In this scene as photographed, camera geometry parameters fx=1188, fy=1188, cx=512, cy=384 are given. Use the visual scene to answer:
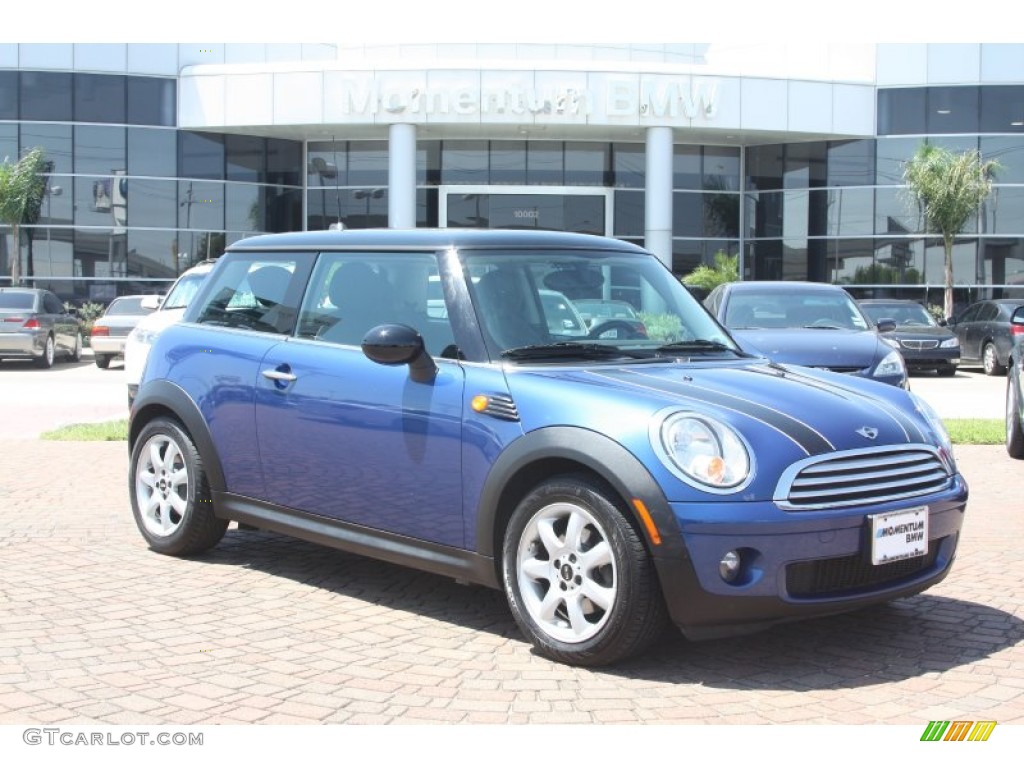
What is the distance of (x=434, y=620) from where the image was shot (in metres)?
5.35

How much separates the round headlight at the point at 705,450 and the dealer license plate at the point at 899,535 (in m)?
0.57

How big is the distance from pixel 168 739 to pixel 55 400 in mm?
14379

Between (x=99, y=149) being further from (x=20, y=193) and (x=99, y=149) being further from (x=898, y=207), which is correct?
(x=898, y=207)

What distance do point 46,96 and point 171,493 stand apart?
103 ft

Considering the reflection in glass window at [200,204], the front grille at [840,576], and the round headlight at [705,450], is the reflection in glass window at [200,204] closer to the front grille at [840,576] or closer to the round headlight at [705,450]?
the round headlight at [705,450]

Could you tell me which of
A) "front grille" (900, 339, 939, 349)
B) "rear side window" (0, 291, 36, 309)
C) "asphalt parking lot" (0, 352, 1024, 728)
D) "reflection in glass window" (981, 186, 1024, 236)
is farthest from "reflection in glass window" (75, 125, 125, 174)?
"asphalt parking lot" (0, 352, 1024, 728)

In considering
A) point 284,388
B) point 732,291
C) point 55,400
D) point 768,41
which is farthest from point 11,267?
point 284,388

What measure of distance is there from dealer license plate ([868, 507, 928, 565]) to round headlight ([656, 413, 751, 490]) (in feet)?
1.88

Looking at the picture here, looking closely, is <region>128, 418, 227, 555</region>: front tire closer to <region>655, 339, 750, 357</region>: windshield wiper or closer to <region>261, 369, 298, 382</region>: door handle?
<region>261, 369, 298, 382</region>: door handle

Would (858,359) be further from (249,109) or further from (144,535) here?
(249,109)

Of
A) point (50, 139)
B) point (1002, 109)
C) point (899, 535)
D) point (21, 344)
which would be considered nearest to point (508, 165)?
point (50, 139)

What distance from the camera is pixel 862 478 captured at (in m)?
4.52

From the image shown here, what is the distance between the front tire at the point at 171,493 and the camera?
634cm

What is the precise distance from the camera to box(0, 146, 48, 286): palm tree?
32.2m
